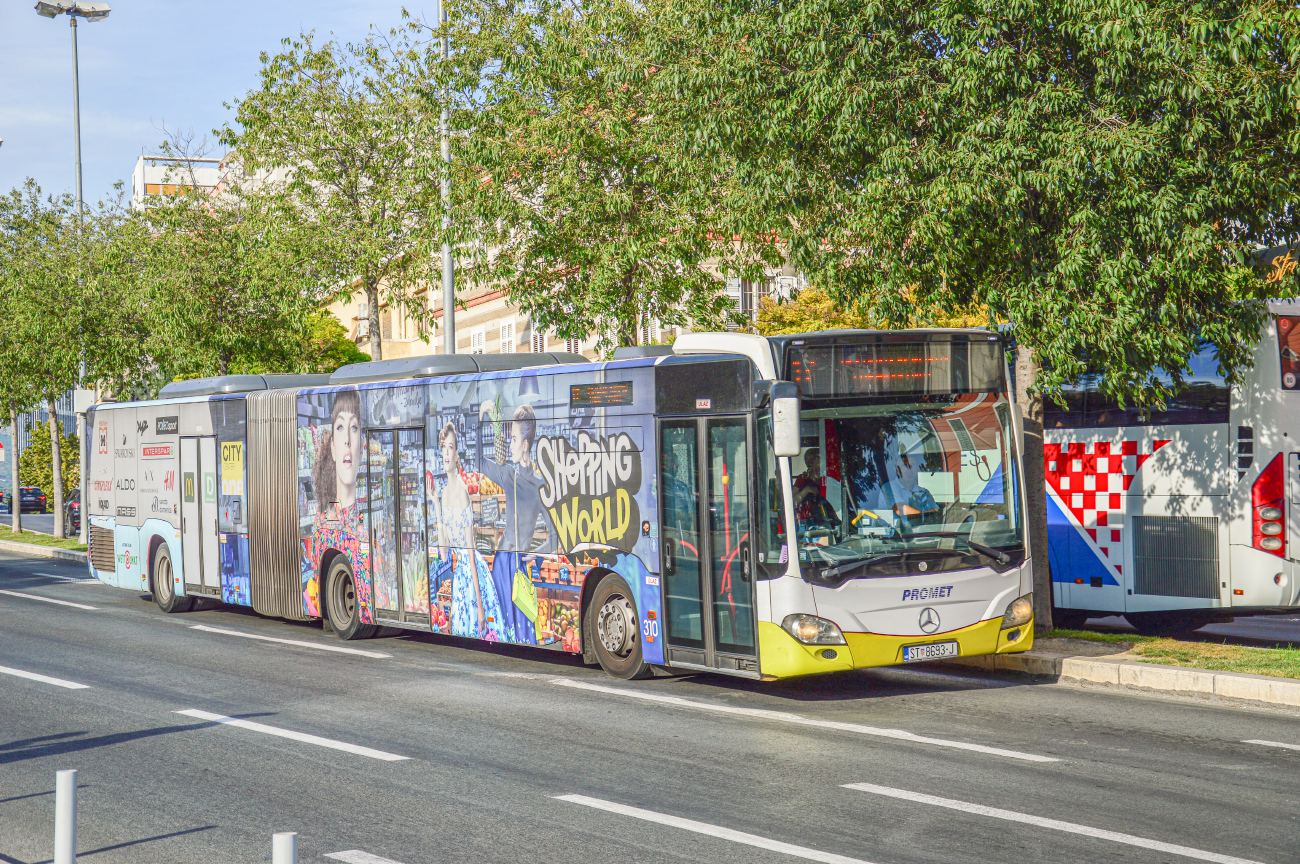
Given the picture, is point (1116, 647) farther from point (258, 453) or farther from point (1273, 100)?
point (258, 453)

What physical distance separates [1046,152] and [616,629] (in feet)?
18.2

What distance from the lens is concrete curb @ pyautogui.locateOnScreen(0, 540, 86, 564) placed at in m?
34.5

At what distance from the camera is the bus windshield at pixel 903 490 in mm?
10836

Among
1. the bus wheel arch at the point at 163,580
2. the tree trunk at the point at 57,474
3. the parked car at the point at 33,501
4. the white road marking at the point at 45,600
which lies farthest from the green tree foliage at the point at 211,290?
the parked car at the point at 33,501

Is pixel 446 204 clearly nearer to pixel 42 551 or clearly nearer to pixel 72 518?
pixel 42 551

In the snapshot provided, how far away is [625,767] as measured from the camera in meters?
8.73

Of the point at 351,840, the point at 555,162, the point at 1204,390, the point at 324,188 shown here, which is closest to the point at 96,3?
the point at 324,188

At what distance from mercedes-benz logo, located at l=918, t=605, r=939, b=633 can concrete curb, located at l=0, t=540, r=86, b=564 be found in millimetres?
27425

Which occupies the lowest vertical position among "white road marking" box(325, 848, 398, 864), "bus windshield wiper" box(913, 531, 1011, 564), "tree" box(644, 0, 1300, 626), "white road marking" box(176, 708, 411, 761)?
"white road marking" box(176, 708, 411, 761)

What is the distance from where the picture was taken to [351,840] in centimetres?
702

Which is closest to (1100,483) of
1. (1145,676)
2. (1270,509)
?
(1270,509)

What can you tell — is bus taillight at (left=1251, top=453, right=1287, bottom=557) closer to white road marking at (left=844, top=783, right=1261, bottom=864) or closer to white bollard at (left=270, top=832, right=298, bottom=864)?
white road marking at (left=844, top=783, right=1261, bottom=864)

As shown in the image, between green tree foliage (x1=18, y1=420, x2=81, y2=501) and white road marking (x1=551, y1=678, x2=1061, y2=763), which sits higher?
green tree foliage (x1=18, y1=420, x2=81, y2=501)

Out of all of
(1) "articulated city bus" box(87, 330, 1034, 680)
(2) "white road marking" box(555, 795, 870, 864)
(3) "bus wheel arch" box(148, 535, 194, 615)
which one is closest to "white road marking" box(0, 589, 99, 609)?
(3) "bus wheel arch" box(148, 535, 194, 615)
